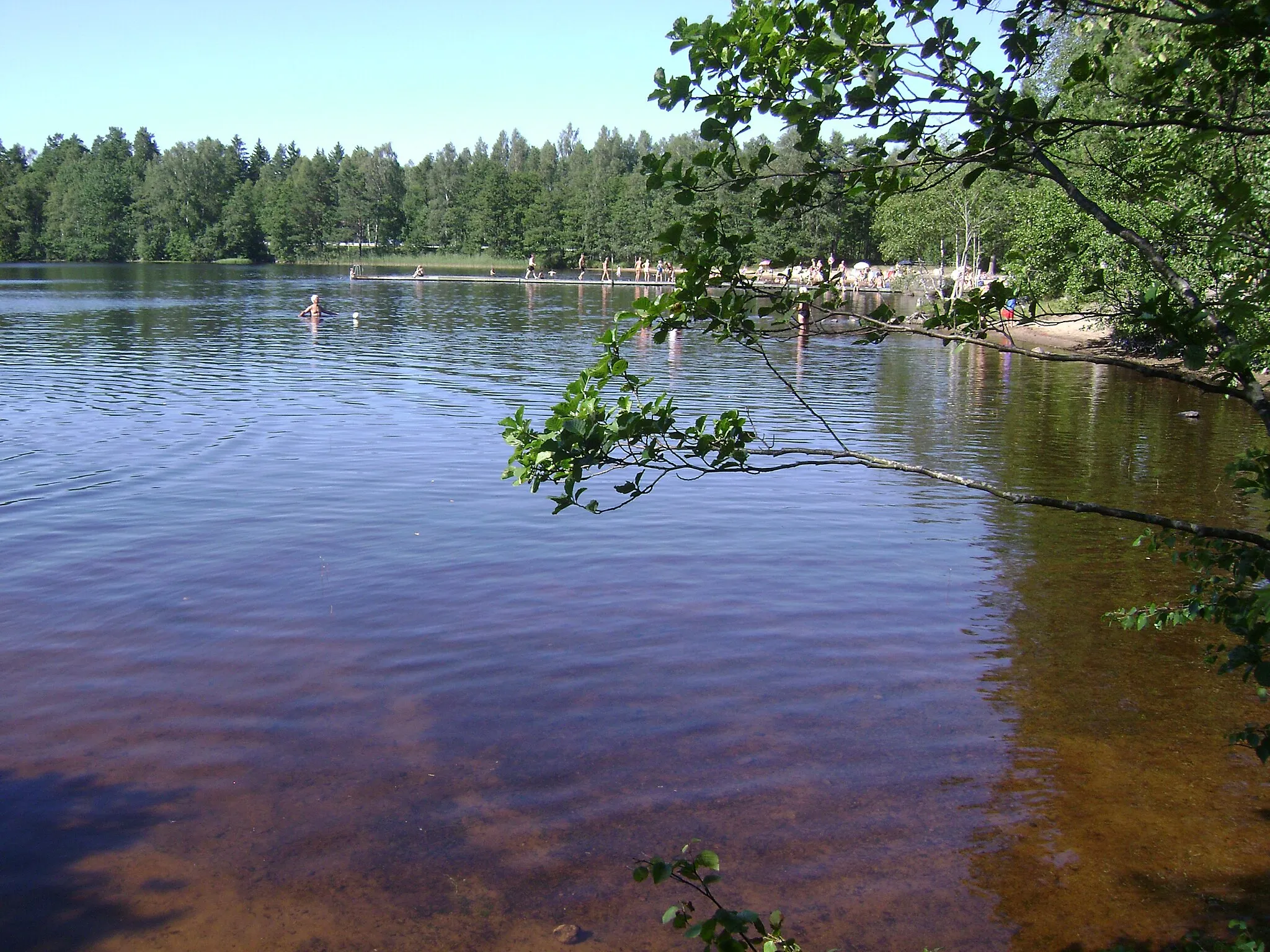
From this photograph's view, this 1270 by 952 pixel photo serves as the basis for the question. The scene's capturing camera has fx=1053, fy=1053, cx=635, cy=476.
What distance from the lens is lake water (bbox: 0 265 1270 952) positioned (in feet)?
21.2

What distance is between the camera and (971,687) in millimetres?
9445

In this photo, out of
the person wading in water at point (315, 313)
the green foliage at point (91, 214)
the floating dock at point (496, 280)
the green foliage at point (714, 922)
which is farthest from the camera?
the green foliage at point (91, 214)

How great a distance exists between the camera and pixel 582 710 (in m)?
8.93

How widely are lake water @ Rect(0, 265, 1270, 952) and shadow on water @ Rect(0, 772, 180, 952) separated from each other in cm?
3

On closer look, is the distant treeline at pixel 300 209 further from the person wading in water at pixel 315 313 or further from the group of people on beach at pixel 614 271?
the person wading in water at pixel 315 313

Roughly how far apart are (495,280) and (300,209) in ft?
186

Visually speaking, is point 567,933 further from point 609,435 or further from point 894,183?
point 894,183

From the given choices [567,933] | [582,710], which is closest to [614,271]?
[582,710]

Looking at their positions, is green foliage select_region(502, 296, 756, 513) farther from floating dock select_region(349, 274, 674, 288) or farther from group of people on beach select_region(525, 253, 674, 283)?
group of people on beach select_region(525, 253, 674, 283)

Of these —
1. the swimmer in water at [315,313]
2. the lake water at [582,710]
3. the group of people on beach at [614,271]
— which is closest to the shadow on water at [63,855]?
the lake water at [582,710]

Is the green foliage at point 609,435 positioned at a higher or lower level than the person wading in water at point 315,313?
lower

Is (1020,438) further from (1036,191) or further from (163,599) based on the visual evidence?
(1036,191)

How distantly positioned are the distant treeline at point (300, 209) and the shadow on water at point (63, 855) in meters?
118

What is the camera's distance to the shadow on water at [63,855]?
6.10 metres
